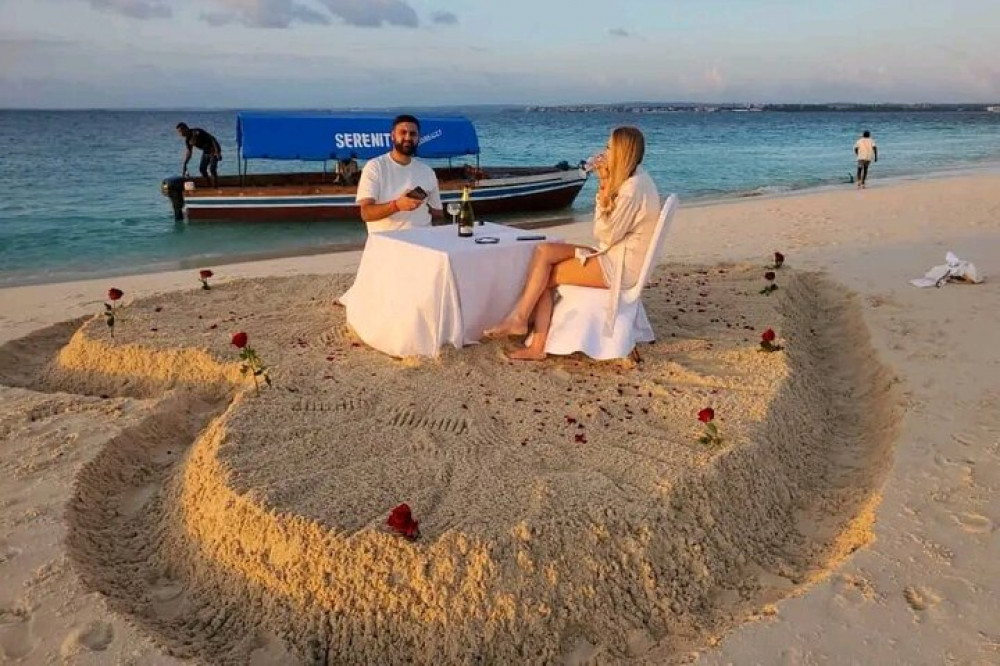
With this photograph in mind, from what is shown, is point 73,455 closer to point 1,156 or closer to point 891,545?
point 891,545

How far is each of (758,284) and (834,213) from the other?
7463 mm

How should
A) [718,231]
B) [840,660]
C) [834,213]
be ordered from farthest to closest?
[834,213]
[718,231]
[840,660]

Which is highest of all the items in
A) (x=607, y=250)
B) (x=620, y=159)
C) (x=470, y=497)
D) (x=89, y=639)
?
(x=620, y=159)

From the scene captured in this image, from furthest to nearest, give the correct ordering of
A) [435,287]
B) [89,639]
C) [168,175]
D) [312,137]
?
[168,175]
[312,137]
[435,287]
[89,639]

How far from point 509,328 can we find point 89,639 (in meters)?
3.35

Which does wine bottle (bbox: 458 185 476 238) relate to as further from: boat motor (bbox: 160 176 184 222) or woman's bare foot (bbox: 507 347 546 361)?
boat motor (bbox: 160 176 184 222)

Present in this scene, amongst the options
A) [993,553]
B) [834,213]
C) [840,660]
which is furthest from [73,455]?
[834,213]

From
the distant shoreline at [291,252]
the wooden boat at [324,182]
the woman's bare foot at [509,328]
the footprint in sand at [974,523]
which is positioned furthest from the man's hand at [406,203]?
the wooden boat at [324,182]

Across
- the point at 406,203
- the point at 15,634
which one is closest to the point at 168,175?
the point at 406,203

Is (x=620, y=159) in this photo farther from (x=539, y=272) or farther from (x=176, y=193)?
(x=176, y=193)

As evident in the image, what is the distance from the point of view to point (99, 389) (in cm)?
558

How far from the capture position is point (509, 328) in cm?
562

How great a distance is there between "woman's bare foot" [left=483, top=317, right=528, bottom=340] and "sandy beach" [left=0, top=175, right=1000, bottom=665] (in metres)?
0.36

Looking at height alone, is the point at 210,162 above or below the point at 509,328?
above
